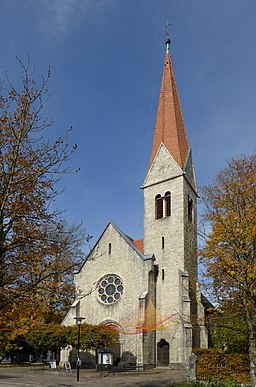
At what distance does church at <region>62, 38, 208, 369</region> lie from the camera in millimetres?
28953

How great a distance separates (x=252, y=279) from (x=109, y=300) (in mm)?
19575

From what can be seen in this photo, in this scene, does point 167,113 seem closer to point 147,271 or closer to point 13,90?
point 147,271

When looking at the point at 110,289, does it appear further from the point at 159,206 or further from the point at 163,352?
the point at 159,206

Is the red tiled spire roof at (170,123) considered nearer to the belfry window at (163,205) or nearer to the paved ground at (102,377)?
the belfry window at (163,205)

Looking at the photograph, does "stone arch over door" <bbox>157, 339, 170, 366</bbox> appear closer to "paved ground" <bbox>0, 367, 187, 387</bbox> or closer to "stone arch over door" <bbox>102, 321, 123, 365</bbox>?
"paved ground" <bbox>0, 367, 187, 387</bbox>

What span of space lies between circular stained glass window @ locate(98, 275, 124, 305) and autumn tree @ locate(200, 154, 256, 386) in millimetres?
14867

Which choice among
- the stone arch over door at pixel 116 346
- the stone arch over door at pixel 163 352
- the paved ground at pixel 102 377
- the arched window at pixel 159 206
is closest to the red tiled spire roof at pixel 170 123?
the arched window at pixel 159 206

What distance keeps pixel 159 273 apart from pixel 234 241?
54.3ft

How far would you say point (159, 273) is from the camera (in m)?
31.5

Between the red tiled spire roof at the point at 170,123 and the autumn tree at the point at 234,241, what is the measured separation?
51.8 ft

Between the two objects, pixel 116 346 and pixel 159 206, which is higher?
pixel 159 206

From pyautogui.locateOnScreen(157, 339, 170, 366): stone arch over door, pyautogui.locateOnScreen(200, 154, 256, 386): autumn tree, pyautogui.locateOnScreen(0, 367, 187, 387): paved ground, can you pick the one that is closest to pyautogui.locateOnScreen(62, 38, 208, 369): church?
pyautogui.locateOnScreen(157, 339, 170, 366): stone arch over door

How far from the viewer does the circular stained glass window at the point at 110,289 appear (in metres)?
32.3

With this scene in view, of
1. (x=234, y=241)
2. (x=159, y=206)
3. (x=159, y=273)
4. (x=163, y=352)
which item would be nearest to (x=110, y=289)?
(x=159, y=273)
